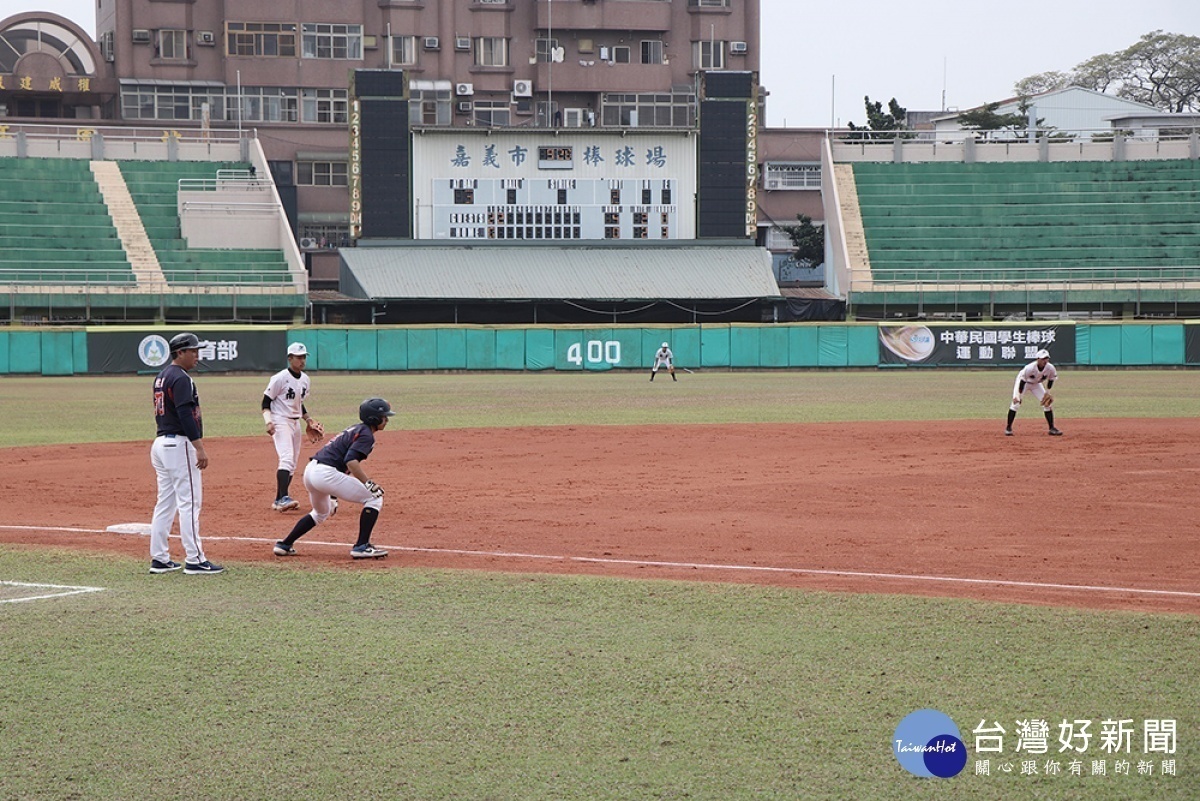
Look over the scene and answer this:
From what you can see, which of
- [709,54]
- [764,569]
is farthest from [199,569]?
[709,54]

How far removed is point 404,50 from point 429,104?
1320cm

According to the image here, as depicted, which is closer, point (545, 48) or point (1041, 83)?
point (545, 48)

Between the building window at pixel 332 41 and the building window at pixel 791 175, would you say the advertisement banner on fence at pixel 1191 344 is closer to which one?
the building window at pixel 791 175

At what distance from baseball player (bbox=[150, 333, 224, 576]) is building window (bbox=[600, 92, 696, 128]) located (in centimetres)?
5424

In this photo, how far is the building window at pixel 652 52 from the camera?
268 ft

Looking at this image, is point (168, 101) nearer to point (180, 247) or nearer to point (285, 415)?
point (180, 247)

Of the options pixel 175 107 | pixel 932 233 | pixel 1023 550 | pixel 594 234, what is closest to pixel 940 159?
pixel 932 233

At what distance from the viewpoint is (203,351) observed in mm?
47969

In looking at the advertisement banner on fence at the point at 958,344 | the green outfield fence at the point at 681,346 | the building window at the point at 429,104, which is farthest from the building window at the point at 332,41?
the advertisement banner on fence at the point at 958,344

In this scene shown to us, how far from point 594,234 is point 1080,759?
5811 cm

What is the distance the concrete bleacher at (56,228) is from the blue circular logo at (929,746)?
52.7 m

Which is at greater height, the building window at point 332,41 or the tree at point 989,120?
the building window at point 332,41

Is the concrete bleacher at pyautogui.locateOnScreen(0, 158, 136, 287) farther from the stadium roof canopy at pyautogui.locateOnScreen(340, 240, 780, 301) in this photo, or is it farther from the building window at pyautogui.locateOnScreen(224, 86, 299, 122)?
the building window at pyautogui.locateOnScreen(224, 86, 299, 122)

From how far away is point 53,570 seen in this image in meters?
12.0
